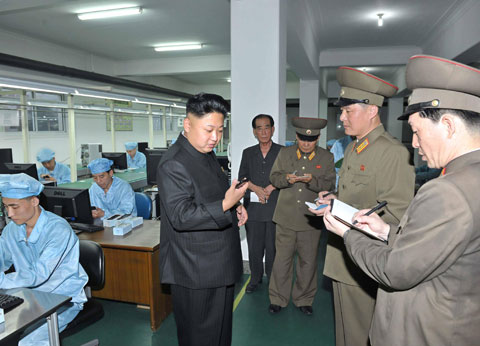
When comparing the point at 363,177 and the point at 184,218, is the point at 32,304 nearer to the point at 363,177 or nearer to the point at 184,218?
the point at 184,218

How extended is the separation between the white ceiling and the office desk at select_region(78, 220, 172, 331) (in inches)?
115

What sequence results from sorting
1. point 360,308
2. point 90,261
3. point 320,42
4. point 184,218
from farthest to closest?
1. point 320,42
2. point 90,261
3. point 360,308
4. point 184,218

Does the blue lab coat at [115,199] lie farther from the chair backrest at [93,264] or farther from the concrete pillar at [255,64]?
the chair backrest at [93,264]

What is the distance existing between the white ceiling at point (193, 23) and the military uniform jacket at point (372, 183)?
3787 mm

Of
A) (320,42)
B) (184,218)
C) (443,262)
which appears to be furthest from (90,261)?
(320,42)

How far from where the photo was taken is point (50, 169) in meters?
6.77

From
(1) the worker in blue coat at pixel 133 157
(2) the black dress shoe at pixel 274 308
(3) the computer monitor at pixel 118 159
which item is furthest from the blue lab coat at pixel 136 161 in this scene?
(2) the black dress shoe at pixel 274 308

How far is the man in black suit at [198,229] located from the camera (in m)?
1.63

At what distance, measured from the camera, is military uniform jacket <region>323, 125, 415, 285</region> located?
72.6 inches

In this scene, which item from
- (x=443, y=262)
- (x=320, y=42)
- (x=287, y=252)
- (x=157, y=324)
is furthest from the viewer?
(x=320, y=42)

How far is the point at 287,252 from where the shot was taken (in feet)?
10.3

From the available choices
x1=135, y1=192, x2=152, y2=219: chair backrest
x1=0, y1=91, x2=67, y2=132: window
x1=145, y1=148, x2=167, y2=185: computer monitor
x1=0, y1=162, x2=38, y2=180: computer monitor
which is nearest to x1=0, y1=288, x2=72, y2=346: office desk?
x1=135, y1=192, x2=152, y2=219: chair backrest

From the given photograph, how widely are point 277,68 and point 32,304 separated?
10.1 feet

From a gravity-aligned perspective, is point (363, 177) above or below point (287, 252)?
above
